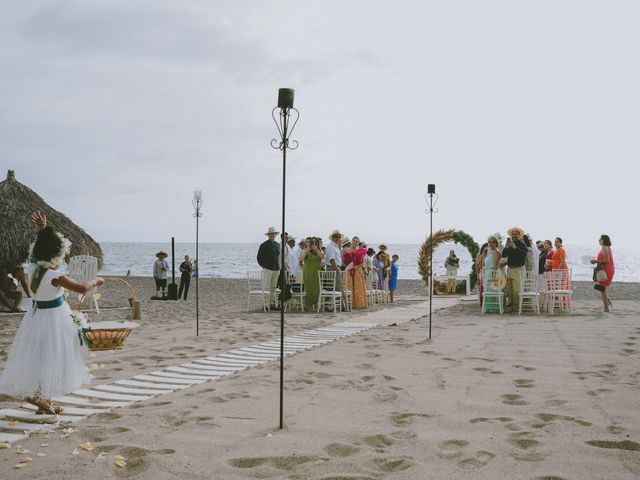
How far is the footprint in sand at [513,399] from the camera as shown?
5.07 metres

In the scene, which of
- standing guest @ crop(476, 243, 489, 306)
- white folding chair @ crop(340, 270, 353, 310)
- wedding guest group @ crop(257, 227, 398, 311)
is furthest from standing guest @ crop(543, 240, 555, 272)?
white folding chair @ crop(340, 270, 353, 310)

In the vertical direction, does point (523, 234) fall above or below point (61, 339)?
above

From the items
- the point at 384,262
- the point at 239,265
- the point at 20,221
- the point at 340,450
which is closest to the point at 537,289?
the point at 384,262

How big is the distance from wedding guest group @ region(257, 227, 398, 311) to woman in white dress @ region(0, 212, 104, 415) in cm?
808

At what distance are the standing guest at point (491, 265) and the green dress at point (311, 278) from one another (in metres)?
3.45

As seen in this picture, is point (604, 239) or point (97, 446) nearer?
point (97, 446)

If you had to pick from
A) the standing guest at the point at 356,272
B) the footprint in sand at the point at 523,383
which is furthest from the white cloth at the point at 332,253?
the footprint in sand at the point at 523,383

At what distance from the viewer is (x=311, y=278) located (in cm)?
1362

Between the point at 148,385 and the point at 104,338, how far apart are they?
1.13 meters

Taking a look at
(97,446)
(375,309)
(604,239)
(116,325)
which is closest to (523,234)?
(604,239)

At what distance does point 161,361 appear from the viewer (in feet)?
23.7

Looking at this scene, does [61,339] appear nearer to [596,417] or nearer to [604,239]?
[596,417]

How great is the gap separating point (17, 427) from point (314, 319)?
7884 millimetres

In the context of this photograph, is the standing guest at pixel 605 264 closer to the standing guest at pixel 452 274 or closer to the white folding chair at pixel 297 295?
the white folding chair at pixel 297 295
